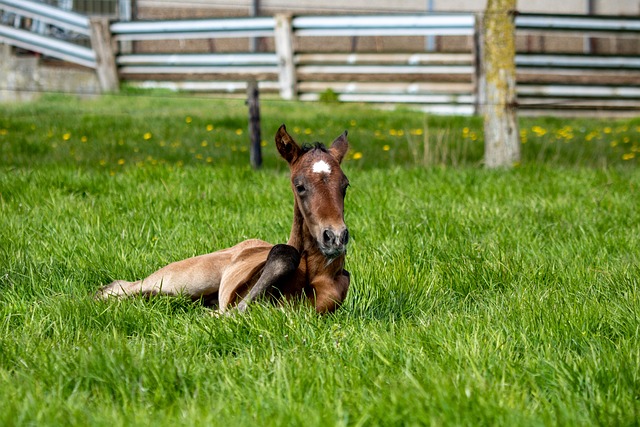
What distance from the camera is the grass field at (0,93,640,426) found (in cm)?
321

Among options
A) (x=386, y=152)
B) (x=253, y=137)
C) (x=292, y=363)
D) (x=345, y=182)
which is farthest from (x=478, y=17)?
(x=292, y=363)

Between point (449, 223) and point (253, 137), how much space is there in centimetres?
378

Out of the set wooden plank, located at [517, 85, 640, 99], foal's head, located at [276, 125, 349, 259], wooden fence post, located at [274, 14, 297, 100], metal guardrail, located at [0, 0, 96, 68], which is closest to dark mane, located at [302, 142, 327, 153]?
foal's head, located at [276, 125, 349, 259]

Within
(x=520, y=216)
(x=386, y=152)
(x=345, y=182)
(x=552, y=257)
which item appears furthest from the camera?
(x=386, y=152)

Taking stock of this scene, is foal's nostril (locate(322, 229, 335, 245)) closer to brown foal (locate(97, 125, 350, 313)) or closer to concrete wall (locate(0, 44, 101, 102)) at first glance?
brown foal (locate(97, 125, 350, 313))

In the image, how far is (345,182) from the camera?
4.27 metres

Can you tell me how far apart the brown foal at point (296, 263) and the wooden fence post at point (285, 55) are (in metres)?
12.0

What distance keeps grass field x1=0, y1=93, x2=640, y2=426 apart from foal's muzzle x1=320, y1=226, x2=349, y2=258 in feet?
1.17

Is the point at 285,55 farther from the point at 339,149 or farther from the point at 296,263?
the point at 296,263

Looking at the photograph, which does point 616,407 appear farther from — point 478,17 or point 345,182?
point 478,17

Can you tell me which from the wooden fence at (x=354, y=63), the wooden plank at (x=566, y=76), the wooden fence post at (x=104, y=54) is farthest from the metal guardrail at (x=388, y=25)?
the wooden fence post at (x=104, y=54)

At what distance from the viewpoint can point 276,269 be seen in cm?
434

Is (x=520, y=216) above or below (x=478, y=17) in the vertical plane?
below

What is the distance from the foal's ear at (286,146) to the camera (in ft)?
14.5
